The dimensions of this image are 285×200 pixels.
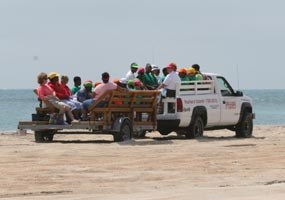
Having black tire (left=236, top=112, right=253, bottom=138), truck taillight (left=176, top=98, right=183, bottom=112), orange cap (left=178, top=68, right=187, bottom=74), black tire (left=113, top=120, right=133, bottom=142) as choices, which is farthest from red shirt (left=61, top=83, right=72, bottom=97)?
black tire (left=236, top=112, right=253, bottom=138)

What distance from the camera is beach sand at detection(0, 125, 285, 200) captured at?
1118cm

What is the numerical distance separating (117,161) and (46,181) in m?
2.87

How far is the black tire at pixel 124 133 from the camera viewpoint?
62.7 feet

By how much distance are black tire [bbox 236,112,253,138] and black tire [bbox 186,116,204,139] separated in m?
1.81

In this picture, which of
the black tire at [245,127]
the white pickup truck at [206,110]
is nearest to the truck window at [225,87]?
the white pickup truck at [206,110]

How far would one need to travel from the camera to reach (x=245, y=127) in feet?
75.3

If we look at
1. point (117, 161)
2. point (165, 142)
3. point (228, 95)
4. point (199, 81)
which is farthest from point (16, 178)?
point (228, 95)

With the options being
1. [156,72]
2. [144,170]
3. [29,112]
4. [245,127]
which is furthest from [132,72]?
[29,112]

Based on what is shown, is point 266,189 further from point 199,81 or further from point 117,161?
point 199,81

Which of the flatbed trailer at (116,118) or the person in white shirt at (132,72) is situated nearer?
the flatbed trailer at (116,118)

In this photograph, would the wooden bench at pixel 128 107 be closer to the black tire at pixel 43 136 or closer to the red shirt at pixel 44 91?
the red shirt at pixel 44 91

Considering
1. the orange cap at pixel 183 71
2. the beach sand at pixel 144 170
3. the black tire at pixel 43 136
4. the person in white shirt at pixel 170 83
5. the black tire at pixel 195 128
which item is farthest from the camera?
the orange cap at pixel 183 71

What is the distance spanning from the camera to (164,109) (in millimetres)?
20469

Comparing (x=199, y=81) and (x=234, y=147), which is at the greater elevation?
(x=199, y=81)
